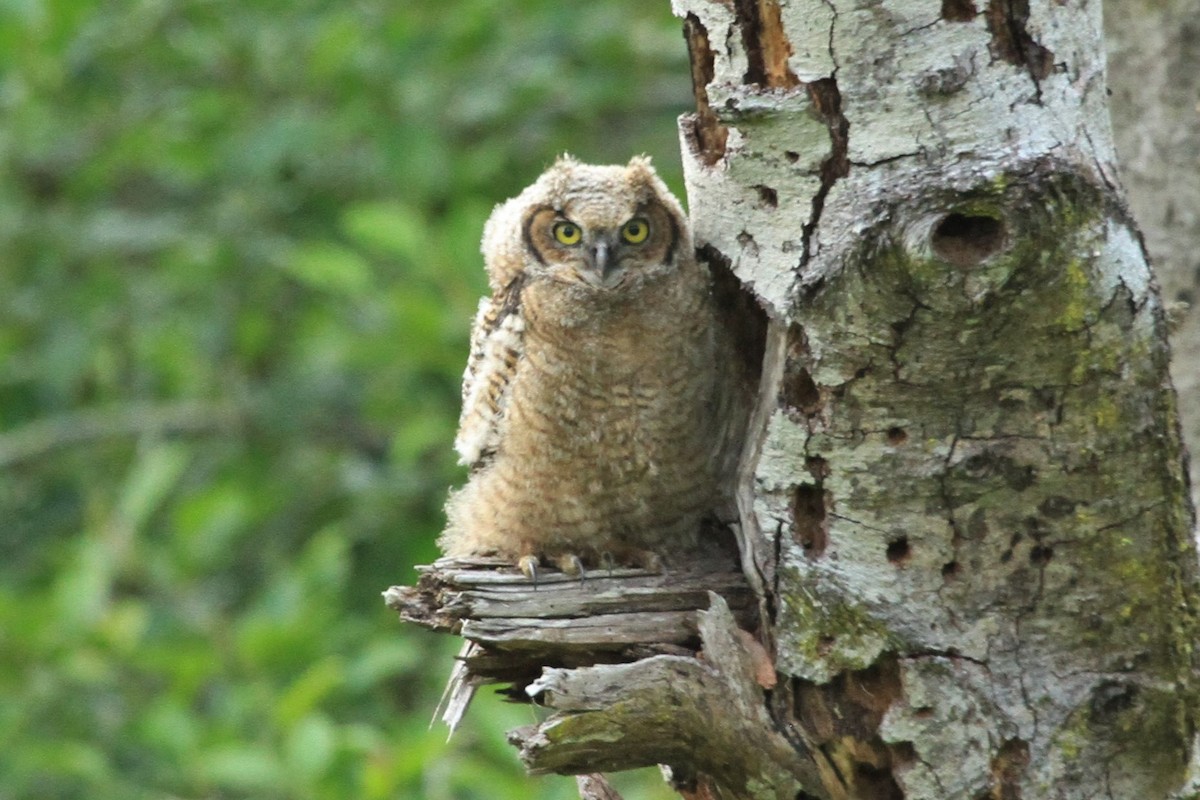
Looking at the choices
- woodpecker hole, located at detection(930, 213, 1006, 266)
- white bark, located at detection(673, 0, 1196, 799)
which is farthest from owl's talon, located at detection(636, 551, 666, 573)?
woodpecker hole, located at detection(930, 213, 1006, 266)

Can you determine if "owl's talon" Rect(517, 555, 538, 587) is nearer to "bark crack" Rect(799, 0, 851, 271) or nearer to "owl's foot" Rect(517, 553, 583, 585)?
"owl's foot" Rect(517, 553, 583, 585)

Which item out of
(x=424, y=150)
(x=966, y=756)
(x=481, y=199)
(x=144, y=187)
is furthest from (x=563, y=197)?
(x=144, y=187)

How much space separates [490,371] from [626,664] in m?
1.07

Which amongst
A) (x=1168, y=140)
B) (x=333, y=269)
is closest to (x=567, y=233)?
(x=1168, y=140)

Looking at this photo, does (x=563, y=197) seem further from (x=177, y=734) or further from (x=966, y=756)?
(x=177, y=734)

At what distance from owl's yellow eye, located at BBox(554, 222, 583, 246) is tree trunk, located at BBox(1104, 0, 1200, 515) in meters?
1.46

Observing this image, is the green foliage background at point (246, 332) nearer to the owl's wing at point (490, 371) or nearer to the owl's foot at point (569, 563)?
the owl's wing at point (490, 371)

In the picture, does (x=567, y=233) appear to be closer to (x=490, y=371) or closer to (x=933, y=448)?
(x=490, y=371)

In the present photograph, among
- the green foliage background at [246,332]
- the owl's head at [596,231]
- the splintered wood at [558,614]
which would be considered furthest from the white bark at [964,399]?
the green foliage background at [246,332]

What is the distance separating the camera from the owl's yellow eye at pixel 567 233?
11.8 ft

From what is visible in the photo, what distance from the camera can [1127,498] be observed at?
253 centimetres

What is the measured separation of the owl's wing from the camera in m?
3.57

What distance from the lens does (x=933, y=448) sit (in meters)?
2.52

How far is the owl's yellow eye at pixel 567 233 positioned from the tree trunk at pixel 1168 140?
57.5 inches
